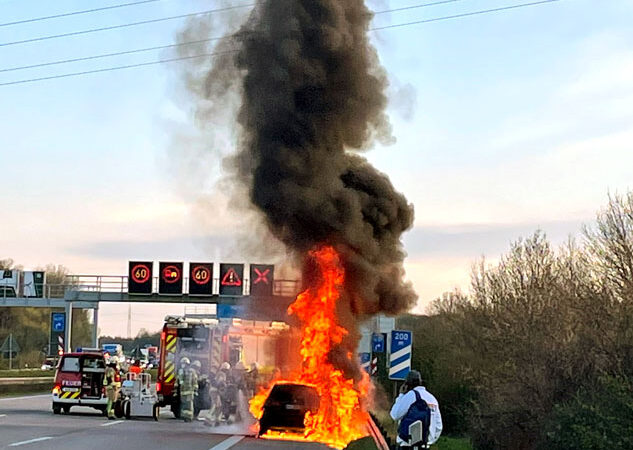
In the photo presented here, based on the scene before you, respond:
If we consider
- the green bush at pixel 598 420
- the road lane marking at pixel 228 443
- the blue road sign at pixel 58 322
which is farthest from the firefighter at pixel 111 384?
the blue road sign at pixel 58 322

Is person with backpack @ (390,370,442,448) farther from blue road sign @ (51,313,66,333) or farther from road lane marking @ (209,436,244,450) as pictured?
blue road sign @ (51,313,66,333)

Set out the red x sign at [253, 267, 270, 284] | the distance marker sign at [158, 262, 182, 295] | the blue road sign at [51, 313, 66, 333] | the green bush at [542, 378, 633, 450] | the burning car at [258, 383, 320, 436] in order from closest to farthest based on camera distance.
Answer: the green bush at [542, 378, 633, 450], the burning car at [258, 383, 320, 436], the red x sign at [253, 267, 270, 284], the distance marker sign at [158, 262, 182, 295], the blue road sign at [51, 313, 66, 333]

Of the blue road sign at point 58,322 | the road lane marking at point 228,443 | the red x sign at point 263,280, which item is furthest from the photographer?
the blue road sign at point 58,322

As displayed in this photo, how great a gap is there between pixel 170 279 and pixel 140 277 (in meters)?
1.29

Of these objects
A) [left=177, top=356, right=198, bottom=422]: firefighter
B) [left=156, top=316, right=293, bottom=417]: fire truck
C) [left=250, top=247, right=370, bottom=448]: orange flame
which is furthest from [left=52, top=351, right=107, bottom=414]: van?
[left=250, top=247, right=370, bottom=448]: orange flame

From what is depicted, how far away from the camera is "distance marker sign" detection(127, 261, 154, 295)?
135 feet

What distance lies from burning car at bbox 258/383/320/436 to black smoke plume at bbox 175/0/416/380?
4023mm

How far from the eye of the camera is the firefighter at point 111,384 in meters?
28.5

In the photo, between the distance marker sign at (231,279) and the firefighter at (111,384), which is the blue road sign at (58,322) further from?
the firefighter at (111,384)

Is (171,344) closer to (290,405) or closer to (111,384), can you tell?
(111,384)

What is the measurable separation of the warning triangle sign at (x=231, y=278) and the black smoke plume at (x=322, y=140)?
41.8 ft

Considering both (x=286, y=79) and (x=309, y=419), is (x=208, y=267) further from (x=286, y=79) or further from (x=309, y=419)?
(x=309, y=419)

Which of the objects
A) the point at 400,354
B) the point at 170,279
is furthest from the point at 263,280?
the point at 400,354

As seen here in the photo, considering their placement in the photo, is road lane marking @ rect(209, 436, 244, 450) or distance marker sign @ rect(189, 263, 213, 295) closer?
road lane marking @ rect(209, 436, 244, 450)
